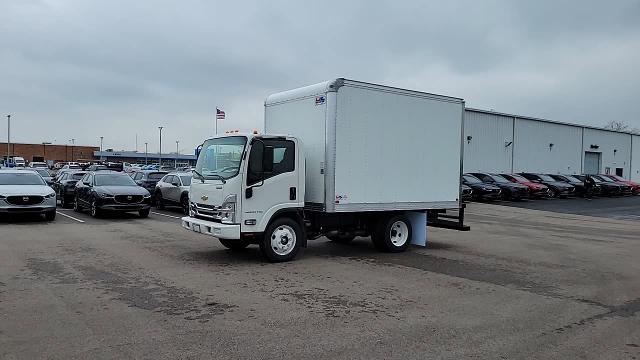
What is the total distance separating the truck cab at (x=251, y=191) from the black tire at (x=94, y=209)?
8.85 m

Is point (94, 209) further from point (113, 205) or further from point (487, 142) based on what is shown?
point (487, 142)

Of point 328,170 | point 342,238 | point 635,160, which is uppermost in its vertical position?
point 635,160

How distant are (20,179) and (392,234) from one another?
1247 cm

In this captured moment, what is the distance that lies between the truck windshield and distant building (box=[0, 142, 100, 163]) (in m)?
122

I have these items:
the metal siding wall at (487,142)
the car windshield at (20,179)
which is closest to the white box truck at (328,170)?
the car windshield at (20,179)

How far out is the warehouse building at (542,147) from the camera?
4116cm

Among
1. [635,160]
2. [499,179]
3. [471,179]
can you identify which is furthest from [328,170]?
[635,160]

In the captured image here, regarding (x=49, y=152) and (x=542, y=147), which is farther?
(x=49, y=152)

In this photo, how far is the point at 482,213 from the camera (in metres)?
25.9

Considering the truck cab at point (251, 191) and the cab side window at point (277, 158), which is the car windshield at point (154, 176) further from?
the cab side window at point (277, 158)

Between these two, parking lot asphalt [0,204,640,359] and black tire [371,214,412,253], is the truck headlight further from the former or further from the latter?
black tire [371,214,412,253]

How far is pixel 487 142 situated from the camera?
137 feet

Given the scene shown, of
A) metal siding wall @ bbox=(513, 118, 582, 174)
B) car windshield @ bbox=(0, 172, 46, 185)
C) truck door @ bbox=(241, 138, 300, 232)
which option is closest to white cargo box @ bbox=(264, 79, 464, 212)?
truck door @ bbox=(241, 138, 300, 232)

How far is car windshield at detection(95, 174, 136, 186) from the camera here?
19469 mm
